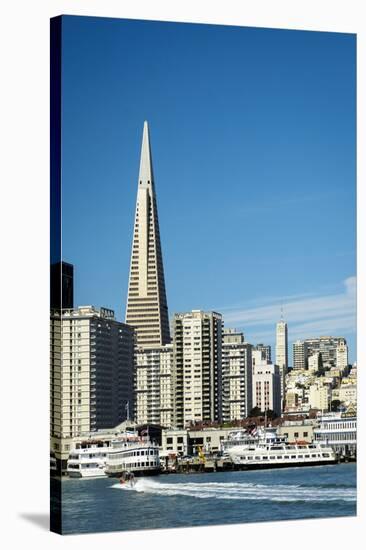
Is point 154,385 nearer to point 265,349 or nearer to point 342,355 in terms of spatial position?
point 265,349

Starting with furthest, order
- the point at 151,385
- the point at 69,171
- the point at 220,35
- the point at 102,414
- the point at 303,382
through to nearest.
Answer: the point at 303,382 → the point at 151,385 → the point at 102,414 → the point at 220,35 → the point at 69,171

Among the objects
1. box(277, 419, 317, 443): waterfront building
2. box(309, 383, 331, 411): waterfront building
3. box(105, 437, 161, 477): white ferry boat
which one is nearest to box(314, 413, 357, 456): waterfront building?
box(277, 419, 317, 443): waterfront building

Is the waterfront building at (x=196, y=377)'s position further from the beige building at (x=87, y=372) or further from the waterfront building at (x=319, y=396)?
the waterfront building at (x=319, y=396)

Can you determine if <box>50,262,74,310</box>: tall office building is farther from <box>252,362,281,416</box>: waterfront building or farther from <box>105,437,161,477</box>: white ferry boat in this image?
<box>252,362,281,416</box>: waterfront building

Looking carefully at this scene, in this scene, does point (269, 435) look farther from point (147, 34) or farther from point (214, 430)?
point (147, 34)

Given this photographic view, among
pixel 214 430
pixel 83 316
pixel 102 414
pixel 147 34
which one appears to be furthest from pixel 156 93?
pixel 214 430

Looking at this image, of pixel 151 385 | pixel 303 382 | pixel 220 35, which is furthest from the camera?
pixel 303 382
